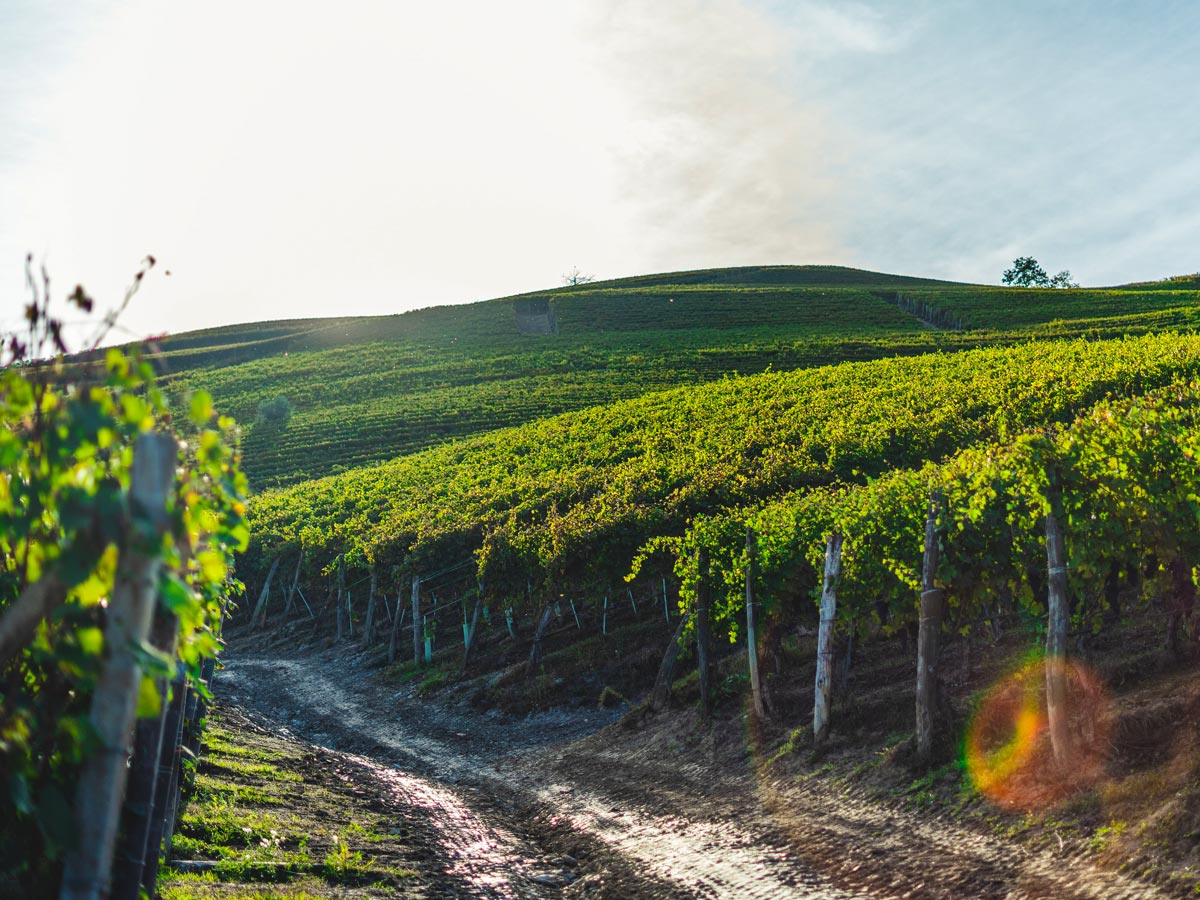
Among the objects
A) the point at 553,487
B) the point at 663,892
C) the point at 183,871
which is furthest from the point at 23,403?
the point at 553,487

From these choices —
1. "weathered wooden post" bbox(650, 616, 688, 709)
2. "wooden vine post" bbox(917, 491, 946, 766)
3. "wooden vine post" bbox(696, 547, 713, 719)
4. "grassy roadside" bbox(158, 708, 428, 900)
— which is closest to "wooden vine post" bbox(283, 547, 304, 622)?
"grassy roadside" bbox(158, 708, 428, 900)

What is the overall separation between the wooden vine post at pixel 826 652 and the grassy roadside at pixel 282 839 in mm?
5616

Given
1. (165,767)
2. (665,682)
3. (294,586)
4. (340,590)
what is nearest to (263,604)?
(294,586)

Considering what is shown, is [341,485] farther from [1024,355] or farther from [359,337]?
[359,337]

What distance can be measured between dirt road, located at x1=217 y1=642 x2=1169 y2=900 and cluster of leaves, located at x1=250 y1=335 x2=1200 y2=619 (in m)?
5.36

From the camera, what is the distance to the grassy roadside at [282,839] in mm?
8156

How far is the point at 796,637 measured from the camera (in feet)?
64.5

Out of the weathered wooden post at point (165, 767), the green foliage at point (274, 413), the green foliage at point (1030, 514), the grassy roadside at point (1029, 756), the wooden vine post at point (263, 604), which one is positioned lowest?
the wooden vine post at point (263, 604)

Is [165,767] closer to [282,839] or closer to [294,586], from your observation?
[282,839]

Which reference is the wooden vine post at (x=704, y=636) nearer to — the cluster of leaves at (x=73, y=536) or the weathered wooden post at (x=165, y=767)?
the weathered wooden post at (x=165, y=767)

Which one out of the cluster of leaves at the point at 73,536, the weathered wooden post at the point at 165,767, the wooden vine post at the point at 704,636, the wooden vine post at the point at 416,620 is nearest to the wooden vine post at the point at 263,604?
the wooden vine post at the point at 416,620

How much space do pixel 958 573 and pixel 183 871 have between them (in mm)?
9358

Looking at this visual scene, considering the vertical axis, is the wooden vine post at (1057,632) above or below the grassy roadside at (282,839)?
above

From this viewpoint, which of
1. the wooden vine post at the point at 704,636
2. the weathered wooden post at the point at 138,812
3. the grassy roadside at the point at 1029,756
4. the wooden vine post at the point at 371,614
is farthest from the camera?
the wooden vine post at the point at 371,614
